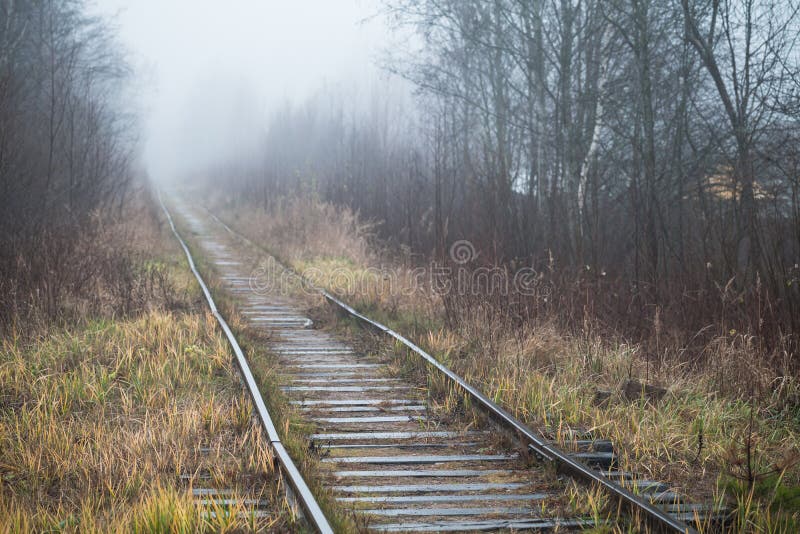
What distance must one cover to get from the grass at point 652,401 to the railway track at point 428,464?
0.77 ft

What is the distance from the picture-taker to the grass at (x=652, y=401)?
4.14 metres

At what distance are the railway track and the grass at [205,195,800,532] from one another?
0.24 meters

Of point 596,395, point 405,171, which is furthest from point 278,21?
point 596,395

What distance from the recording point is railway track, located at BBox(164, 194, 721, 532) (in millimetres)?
3705

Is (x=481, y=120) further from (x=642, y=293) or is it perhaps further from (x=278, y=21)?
(x=278, y=21)

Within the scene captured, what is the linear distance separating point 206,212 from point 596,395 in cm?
2585

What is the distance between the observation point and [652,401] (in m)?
5.61

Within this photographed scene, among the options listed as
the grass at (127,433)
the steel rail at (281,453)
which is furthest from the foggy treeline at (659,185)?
the grass at (127,433)

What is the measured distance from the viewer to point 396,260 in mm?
12938

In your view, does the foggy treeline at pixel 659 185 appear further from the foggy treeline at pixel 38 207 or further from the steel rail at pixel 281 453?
the foggy treeline at pixel 38 207

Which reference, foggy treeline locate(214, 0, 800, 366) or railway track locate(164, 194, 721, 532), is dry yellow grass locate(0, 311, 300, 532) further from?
foggy treeline locate(214, 0, 800, 366)

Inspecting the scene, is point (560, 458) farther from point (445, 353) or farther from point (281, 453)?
point (445, 353)

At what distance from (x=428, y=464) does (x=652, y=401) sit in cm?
209

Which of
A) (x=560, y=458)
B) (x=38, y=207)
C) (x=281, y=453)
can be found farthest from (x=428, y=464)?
(x=38, y=207)
